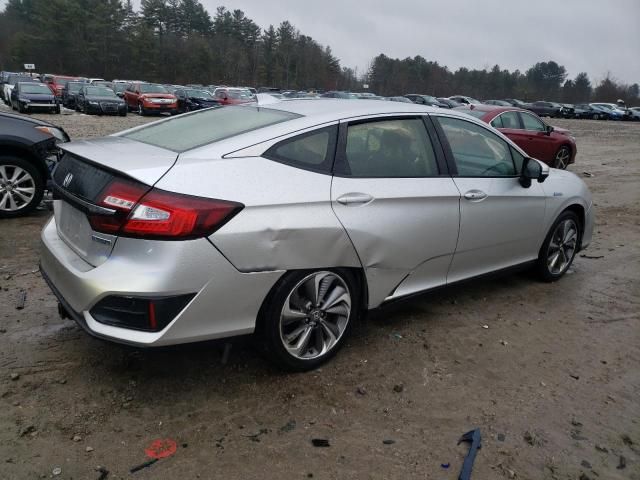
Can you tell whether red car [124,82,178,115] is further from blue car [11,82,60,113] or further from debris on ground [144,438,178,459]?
debris on ground [144,438,178,459]

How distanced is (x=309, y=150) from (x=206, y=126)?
0.78 meters

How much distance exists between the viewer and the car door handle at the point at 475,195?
372cm

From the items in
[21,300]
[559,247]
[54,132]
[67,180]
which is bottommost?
[21,300]

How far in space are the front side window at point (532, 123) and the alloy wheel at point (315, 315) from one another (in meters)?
11.3

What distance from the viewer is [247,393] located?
2.93 m

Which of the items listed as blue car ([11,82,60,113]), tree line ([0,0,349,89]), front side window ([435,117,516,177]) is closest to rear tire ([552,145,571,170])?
front side window ([435,117,516,177])

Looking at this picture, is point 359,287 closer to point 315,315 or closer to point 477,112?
point 315,315

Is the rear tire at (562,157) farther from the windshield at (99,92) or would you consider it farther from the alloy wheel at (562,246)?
the windshield at (99,92)

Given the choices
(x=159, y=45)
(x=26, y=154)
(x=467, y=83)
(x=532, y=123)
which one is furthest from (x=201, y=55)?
(x=26, y=154)

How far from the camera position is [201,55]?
7538 centimetres

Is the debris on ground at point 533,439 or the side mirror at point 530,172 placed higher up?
the side mirror at point 530,172

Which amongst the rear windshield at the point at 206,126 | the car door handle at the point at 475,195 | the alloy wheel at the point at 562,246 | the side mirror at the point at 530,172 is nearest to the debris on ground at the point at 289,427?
the rear windshield at the point at 206,126

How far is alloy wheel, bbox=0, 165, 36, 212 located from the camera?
19.7 ft

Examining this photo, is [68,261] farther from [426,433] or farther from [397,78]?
[397,78]
